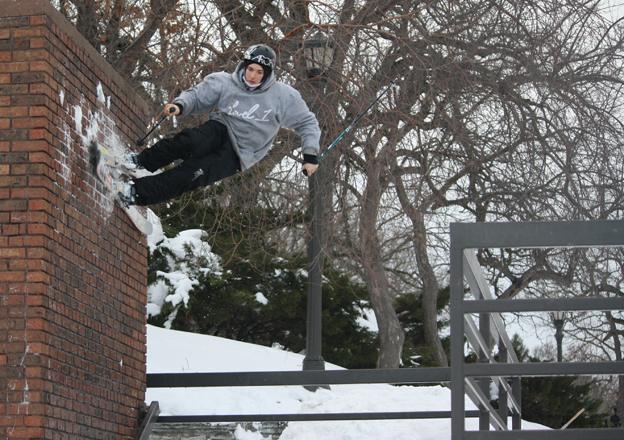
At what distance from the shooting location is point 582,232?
17.9 ft

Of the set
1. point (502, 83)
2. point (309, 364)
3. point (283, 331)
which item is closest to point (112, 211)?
point (309, 364)

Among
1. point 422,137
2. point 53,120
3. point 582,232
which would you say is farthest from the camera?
point 422,137

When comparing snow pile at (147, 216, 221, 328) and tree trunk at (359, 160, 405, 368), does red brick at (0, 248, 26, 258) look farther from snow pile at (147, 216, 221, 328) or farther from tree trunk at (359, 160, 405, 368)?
snow pile at (147, 216, 221, 328)

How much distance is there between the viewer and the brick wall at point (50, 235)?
239 inches

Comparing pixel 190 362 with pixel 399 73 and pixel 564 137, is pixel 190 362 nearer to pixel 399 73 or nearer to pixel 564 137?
pixel 399 73

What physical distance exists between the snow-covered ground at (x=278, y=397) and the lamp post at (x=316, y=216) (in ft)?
1.53

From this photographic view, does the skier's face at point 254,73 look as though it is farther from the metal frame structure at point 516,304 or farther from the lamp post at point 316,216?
the lamp post at point 316,216

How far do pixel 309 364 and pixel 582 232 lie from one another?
723cm

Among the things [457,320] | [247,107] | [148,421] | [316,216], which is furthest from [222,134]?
[316,216]

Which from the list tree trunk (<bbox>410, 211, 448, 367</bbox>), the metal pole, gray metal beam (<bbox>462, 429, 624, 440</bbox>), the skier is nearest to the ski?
the skier

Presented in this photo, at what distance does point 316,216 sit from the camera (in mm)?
12781

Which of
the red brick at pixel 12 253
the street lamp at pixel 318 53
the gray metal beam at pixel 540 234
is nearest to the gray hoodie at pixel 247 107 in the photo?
the red brick at pixel 12 253

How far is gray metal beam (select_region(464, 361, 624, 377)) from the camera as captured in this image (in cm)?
541

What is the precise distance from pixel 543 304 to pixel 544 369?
1.16 ft
